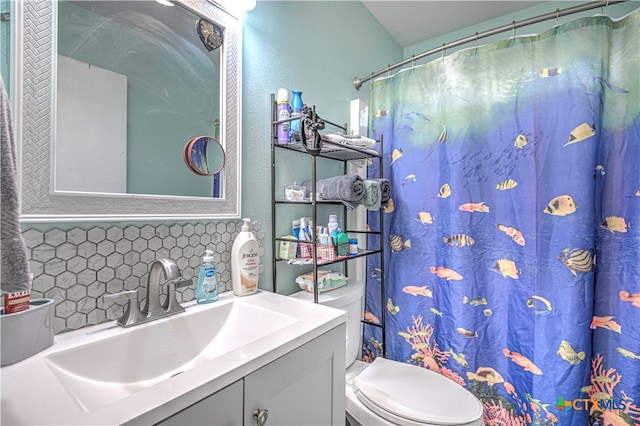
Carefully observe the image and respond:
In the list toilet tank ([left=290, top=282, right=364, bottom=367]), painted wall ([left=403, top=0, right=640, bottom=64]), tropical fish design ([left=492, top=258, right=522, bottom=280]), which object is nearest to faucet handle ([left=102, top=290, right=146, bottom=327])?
toilet tank ([left=290, top=282, right=364, bottom=367])

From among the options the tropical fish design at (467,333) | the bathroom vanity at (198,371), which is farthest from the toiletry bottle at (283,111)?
the tropical fish design at (467,333)

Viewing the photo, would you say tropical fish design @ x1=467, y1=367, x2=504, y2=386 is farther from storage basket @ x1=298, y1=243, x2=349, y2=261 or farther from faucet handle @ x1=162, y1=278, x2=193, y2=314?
faucet handle @ x1=162, y1=278, x2=193, y2=314

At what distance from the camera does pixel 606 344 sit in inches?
46.3

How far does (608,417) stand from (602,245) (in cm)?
69

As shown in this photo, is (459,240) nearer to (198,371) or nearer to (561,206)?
(561,206)

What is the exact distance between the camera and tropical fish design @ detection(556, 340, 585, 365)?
46.2 inches

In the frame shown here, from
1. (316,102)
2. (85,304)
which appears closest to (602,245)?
(316,102)

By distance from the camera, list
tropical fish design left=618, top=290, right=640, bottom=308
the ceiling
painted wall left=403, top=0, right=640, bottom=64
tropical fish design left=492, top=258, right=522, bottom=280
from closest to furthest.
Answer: tropical fish design left=618, top=290, right=640, bottom=308, tropical fish design left=492, top=258, right=522, bottom=280, painted wall left=403, top=0, right=640, bottom=64, the ceiling

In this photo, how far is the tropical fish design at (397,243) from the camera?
5.20 feet

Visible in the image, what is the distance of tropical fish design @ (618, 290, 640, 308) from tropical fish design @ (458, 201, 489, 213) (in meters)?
0.57

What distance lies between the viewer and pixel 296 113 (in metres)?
1.23

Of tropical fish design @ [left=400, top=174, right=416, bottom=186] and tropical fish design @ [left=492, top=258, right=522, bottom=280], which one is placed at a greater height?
tropical fish design @ [left=400, top=174, right=416, bottom=186]

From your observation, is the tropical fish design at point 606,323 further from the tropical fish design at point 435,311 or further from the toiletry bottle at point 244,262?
the toiletry bottle at point 244,262

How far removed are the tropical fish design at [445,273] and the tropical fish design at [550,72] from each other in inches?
37.7
